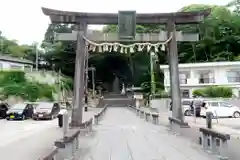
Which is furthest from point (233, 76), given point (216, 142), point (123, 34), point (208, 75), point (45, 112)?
point (216, 142)

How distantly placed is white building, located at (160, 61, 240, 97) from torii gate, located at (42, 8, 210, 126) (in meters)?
33.7

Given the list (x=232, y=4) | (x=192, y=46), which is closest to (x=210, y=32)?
(x=192, y=46)

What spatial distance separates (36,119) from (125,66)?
45596 mm

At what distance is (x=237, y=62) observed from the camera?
50.6 m

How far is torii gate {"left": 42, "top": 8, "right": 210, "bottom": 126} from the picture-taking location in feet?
58.8

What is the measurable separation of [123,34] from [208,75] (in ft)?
127

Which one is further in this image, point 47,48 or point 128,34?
point 47,48

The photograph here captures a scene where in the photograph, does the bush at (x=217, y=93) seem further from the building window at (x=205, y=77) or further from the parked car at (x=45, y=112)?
the parked car at (x=45, y=112)

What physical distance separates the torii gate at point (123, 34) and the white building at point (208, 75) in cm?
3367

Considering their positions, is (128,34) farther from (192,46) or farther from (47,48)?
(47,48)

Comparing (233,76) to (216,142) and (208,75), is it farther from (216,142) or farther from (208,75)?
(216,142)

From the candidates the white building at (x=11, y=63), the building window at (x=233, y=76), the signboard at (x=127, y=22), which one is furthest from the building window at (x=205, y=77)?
the signboard at (x=127, y=22)

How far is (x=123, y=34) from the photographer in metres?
18.5

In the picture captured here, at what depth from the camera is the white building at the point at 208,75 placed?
51.4 meters
